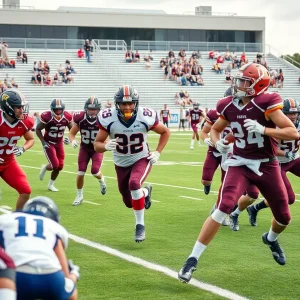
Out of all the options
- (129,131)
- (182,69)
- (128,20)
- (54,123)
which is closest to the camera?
(129,131)

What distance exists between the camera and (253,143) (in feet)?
20.3

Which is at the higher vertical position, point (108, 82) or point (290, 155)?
point (108, 82)

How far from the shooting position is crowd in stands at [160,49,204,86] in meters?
41.8

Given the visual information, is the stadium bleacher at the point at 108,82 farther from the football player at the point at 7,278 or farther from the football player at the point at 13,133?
the football player at the point at 7,278

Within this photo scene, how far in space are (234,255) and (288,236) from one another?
1230mm

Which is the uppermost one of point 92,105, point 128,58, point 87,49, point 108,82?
point 87,49

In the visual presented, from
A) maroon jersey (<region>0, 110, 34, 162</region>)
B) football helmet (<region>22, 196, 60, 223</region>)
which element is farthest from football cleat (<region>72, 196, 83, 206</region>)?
football helmet (<region>22, 196, 60, 223</region>)

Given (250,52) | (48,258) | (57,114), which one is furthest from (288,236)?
(250,52)

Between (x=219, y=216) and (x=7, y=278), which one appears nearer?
(x=7, y=278)

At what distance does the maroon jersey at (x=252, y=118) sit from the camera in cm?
604

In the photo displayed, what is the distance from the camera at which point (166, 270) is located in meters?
6.30

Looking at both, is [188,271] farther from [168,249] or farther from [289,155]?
[289,155]

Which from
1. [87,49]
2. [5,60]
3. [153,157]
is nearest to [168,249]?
[153,157]

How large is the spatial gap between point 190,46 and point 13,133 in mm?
38606
